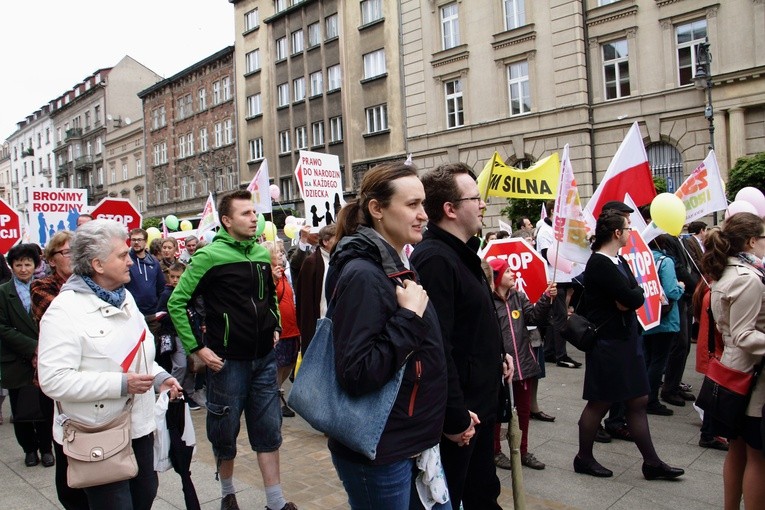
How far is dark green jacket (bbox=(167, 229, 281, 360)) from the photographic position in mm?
4195

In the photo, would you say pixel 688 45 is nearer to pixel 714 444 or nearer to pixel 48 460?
pixel 714 444

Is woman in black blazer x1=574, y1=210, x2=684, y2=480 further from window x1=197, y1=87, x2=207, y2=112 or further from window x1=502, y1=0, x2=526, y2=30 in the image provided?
window x1=197, y1=87, x2=207, y2=112

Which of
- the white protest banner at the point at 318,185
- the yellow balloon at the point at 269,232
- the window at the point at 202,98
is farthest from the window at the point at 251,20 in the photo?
the white protest banner at the point at 318,185

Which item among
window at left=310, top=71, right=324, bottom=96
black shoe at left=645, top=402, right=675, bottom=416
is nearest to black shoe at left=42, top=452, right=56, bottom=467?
black shoe at left=645, top=402, right=675, bottom=416

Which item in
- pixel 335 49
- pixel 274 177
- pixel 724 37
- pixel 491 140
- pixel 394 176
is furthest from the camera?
pixel 274 177

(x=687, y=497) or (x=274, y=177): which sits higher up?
(x=274, y=177)

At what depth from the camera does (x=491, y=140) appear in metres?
24.4

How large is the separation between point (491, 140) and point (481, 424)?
72.9 feet

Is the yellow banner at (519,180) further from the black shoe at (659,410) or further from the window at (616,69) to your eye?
the window at (616,69)

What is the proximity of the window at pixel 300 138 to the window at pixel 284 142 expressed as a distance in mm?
790

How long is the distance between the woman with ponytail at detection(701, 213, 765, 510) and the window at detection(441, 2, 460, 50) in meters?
22.9

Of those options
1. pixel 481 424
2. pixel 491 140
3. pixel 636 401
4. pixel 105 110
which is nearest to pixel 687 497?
pixel 636 401

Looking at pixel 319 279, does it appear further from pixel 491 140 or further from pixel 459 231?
pixel 491 140

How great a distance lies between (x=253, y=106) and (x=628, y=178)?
3411cm
